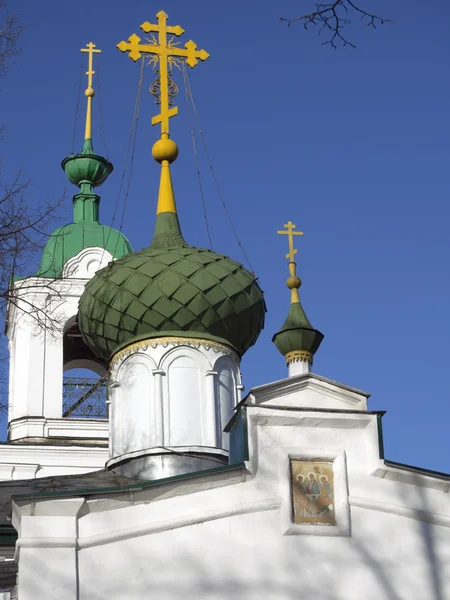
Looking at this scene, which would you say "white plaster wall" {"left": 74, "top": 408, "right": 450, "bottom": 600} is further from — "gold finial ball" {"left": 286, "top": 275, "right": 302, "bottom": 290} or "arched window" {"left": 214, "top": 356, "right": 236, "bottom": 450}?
"gold finial ball" {"left": 286, "top": 275, "right": 302, "bottom": 290}

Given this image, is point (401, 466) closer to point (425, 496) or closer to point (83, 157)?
point (425, 496)

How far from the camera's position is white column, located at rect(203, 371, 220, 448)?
42.7ft

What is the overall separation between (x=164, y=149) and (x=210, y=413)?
3.48 meters

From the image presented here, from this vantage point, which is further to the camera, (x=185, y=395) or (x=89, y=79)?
(x=89, y=79)

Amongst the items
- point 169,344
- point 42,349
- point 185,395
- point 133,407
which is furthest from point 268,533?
point 42,349

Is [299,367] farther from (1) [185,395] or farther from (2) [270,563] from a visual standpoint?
(2) [270,563]

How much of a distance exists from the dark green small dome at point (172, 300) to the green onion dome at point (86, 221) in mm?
4145

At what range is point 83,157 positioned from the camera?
1933cm

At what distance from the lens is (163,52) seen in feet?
51.2

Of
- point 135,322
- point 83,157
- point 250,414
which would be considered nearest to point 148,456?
point 135,322

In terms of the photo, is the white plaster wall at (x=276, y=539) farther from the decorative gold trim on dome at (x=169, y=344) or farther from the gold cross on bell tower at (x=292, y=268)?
the gold cross on bell tower at (x=292, y=268)

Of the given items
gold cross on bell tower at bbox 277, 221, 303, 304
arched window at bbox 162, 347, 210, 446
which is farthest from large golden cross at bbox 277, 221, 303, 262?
arched window at bbox 162, 347, 210, 446

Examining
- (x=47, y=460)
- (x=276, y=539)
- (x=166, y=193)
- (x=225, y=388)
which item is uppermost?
(x=166, y=193)

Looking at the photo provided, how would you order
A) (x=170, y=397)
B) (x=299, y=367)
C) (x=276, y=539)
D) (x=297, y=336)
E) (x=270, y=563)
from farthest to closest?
1. (x=297, y=336)
2. (x=299, y=367)
3. (x=170, y=397)
4. (x=276, y=539)
5. (x=270, y=563)
